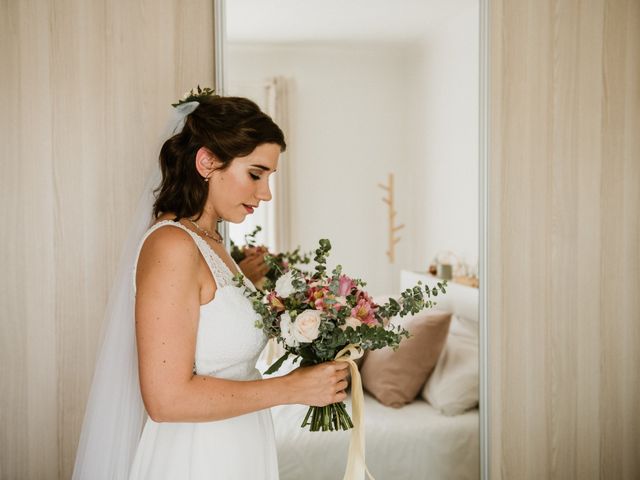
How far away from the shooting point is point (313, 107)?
215 cm

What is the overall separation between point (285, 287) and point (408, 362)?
96 cm

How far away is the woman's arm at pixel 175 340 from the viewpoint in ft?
4.17

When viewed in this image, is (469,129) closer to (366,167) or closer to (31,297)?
(366,167)

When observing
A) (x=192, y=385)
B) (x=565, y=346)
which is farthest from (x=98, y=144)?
(x=565, y=346)

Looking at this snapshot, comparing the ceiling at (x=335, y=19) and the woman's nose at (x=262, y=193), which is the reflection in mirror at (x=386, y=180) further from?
the woman's nose at (x=262, y=193)

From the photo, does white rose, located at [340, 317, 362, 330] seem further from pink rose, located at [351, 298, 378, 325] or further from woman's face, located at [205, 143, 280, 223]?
woman's face, located at [205, 143, 280, 223]

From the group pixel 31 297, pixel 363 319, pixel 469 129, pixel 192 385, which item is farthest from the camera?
pixel 469 129

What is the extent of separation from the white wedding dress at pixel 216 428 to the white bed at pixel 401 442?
55cm

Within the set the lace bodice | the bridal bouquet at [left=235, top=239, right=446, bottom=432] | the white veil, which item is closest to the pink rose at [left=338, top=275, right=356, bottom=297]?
the bridal bouquet at [left=235, top=239, right=446, bottom=432]

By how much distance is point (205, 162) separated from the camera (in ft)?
4.85

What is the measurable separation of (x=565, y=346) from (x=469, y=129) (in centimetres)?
97

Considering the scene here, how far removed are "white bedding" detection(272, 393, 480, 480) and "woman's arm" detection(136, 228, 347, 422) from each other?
0.74m

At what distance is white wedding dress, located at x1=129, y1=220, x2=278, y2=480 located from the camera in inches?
55.7

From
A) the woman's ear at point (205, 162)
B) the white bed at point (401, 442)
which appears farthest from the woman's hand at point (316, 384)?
the white bed at point (401, 442)
